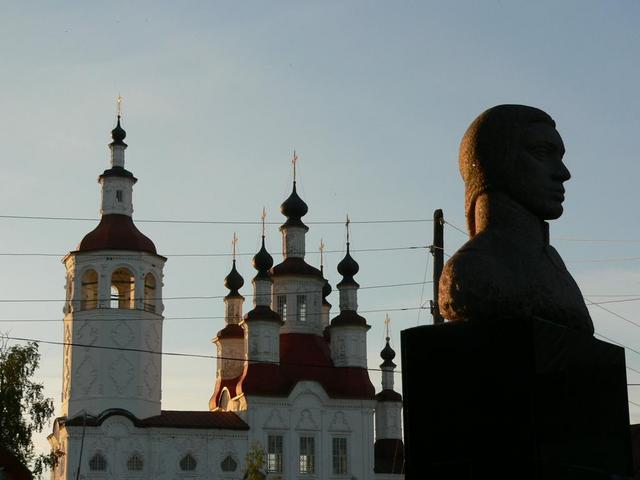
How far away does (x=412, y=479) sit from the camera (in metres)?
9.15

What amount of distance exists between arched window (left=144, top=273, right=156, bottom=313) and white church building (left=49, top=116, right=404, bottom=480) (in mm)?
50

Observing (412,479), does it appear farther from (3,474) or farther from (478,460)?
(3,474)

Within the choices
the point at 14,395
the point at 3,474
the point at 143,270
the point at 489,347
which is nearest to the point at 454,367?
the point at 489,347

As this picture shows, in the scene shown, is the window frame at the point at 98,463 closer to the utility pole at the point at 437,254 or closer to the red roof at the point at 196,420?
the red roof at the point at 196,420

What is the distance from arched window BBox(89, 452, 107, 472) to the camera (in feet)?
168

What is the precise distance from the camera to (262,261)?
→ 185ft

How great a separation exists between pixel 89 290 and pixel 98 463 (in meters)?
7.10

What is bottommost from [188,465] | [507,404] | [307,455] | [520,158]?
[507,404]

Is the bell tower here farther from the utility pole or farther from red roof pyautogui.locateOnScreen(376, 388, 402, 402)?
the utility pole

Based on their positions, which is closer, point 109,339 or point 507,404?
point 507,404

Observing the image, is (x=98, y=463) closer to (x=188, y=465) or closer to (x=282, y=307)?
(x=188, y=465)

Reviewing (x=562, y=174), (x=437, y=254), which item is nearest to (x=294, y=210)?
(x=437, y=254)

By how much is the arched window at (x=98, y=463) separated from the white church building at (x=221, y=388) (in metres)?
0.05

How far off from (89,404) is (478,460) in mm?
44390
